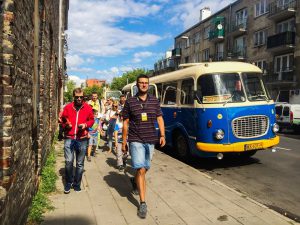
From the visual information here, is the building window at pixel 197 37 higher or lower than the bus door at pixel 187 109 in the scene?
higher

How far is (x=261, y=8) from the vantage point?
118 ft

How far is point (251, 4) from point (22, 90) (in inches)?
1479

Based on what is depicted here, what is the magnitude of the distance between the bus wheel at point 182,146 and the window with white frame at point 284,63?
77.9 feet

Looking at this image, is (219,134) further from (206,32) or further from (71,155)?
(206,32)

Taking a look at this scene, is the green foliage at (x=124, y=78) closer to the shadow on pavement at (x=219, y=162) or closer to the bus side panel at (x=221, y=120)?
the shadow on pavement at (x=219, y=162)

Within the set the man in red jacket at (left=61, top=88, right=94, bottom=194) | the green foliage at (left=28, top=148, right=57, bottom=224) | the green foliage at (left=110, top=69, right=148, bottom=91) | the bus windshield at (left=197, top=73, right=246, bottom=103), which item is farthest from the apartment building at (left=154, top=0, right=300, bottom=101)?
the green foliage at (left=110, top=69, right=148, bottom=91)

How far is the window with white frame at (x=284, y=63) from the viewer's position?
31281 mm

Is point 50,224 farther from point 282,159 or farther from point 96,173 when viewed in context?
point 282,159

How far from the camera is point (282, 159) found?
35.2 feet

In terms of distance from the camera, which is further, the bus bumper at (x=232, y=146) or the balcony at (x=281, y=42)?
the balcony at (x=281, y=42)

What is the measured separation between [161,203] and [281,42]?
94.6 ft

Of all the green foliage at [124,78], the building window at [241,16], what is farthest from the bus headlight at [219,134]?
the green foliage at [124,78]

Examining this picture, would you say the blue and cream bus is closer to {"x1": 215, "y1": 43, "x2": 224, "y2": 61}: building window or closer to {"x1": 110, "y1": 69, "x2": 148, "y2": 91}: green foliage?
{"x1": 215, "y1": 43, "x2": 224, "y2": 61}: building window

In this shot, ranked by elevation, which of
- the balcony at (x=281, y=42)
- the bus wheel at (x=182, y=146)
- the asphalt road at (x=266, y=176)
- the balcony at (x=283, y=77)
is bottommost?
the asphalt road at (x=266, y=176)
